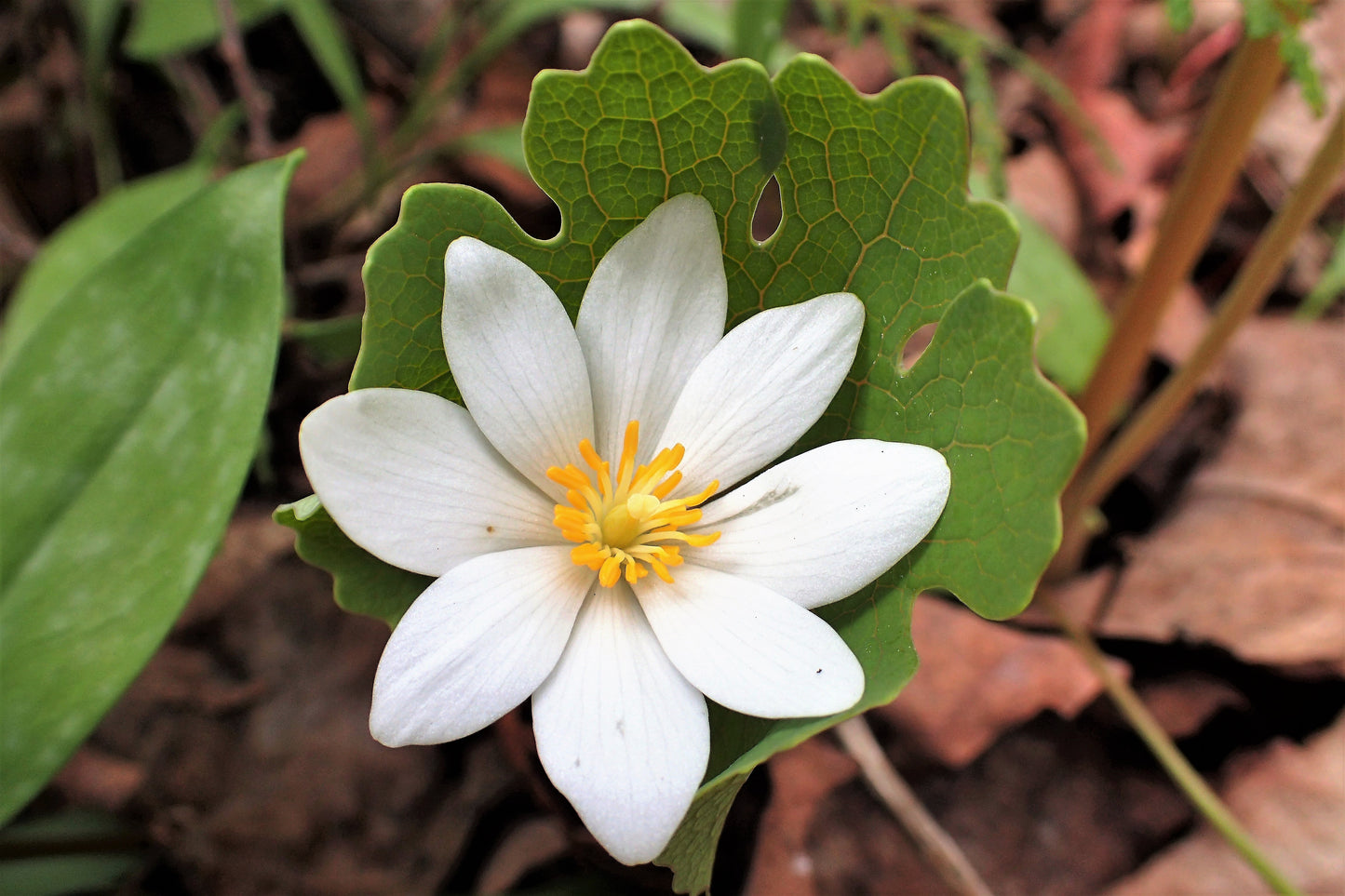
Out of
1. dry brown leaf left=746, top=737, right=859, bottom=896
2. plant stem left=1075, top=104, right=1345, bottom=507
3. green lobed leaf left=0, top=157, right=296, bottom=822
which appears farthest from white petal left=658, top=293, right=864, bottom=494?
plant stem left=1075, top=104, right=1345, bottom=507

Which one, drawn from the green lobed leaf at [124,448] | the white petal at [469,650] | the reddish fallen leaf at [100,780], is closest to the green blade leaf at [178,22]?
the green lobed leaf at [124,448]

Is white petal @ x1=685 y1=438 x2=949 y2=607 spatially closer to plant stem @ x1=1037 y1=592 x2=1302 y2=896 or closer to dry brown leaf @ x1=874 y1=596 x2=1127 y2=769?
dry brown leaf @ x1=874 y1=596 x2=1127 y2=769

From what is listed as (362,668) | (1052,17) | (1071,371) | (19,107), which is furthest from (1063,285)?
(19,107)

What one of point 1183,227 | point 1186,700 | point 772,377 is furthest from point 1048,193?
point 772,377

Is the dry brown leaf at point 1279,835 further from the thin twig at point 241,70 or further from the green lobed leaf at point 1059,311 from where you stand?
the thin twig at point 241,70

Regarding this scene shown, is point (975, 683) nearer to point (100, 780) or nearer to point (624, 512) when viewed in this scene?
point (624, 512)

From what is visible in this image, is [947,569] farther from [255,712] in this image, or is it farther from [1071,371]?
[255,712]
